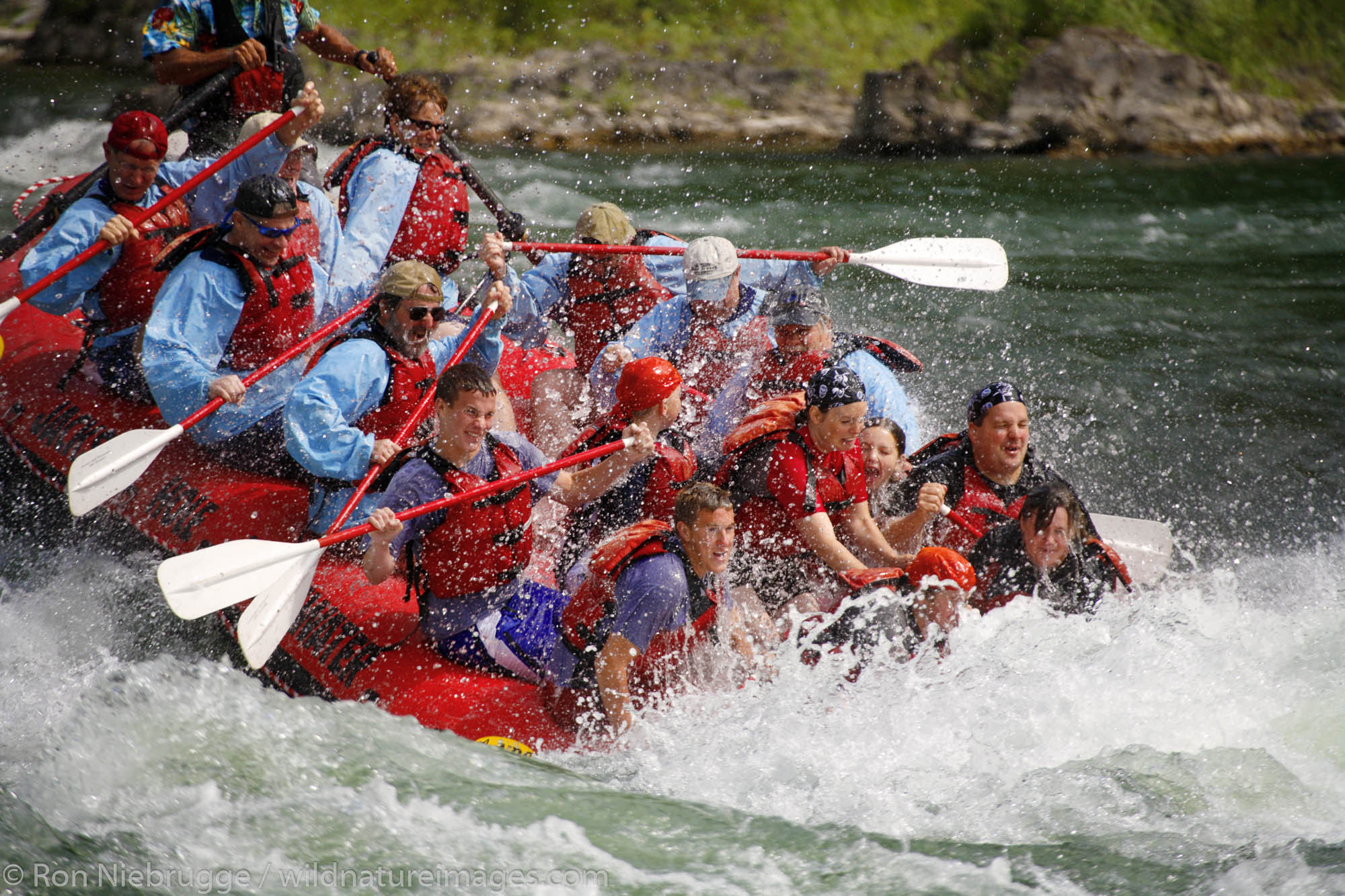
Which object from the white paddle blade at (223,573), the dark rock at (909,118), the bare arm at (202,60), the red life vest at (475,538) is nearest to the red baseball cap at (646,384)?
the red life vest at (475,538)

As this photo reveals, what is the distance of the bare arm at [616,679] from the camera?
9.88 feet

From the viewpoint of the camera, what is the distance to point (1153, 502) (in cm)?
584

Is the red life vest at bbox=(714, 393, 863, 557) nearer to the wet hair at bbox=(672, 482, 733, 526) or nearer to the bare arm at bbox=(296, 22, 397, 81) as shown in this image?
the wet hair at bbox=(672, 482, 733, 526)

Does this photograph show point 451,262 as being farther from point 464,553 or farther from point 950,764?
point 950,764

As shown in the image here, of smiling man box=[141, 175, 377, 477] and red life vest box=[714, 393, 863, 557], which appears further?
smiling man box=[141, 175, 377, 477]

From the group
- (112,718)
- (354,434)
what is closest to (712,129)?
(354,434)

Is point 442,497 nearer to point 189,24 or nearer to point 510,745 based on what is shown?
point 510,745

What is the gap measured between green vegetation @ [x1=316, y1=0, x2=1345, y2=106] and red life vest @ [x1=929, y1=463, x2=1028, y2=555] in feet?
27.5

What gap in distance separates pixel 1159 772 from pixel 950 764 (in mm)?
652

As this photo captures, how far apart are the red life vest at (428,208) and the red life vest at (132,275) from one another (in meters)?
0.87

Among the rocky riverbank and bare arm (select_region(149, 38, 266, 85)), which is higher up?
bare arm (select_region(149, 38, 266, 85))

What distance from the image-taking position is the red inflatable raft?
3340mm

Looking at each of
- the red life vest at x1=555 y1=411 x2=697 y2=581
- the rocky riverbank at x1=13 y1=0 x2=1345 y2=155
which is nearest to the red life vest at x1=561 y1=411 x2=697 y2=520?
the red life vest at x1=555 y1=411 x2=697 y2=581

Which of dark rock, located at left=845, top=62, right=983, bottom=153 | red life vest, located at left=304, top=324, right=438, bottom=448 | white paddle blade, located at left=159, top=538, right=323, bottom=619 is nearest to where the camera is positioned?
white paddle blade, located at left=159, top=538, right=323, bottom=619
